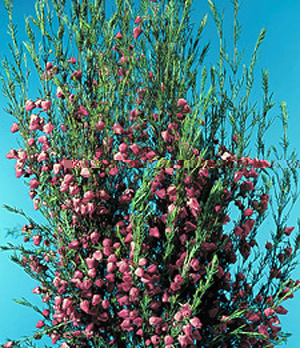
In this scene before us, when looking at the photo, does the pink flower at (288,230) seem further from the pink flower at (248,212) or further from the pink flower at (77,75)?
the pink flower at (77,75)

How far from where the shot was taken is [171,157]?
1.76 metres

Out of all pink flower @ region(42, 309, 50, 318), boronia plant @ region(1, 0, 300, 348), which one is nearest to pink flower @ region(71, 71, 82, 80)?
boronia plant @ region(1, 0, 300, 348)

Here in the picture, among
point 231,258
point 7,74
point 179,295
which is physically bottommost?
point 179,295

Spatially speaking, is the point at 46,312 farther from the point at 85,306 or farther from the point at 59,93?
the point at 59,93

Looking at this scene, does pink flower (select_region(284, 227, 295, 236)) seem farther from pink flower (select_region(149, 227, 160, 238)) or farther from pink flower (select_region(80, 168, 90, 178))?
pink flower (select_region(80, 168, 90, 178))

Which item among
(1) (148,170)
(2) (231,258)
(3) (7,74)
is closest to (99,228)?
Answer: (1) (148,170)

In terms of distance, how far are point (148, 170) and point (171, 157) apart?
157mm

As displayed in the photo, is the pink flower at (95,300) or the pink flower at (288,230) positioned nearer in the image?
the pink flower at (95,300)

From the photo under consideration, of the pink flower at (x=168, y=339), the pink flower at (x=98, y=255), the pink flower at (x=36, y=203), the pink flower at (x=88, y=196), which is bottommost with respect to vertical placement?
the pink flower at (x=168, y=339)

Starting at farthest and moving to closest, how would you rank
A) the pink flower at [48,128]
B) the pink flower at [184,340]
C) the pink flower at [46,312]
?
1. the pink flower at [46,312]
2. the pink flower at [48,128]
3. the pink flower at [184,340]

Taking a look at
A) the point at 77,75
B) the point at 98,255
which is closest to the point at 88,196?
the point at 98,255

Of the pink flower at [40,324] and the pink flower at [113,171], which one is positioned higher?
the pink flower at [113,171]

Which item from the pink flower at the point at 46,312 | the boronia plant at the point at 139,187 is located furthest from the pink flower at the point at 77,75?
the pink flower at the point at 46,312

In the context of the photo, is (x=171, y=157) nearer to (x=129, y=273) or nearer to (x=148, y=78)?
(x=148, y=78)
